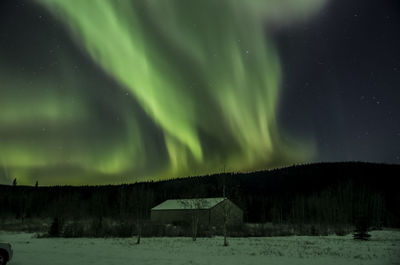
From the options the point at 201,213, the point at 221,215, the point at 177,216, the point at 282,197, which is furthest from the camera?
the point at 282,197

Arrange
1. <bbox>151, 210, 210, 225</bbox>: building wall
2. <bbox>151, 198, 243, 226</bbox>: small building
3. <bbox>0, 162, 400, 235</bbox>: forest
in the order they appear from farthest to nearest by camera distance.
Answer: <bbox>0, 162, 400, 235</bbox>: forest
<bbox>151, 210, 210, 225</bbox>: building wall
<bbox>151, 198, 243, 226</bbox>: small building

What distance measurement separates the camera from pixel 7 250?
16.0 m

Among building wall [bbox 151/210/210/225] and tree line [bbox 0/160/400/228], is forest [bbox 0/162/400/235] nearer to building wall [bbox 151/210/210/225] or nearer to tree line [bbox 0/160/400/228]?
tree line [bbox 0/160/400/228]

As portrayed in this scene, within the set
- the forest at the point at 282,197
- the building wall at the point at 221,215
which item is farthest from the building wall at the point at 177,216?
the forest at the point at 282,197

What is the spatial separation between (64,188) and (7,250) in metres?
184

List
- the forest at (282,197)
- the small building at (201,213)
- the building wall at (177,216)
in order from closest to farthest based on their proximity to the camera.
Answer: the small building at (201,213), the building wall at (177,216), the forest at (282,197)

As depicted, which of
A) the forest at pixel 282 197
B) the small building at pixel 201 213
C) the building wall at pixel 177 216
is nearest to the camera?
the small building at pixel 201 213

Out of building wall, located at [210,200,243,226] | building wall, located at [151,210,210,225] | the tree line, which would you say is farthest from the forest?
building wall, located at [210,200,243,226]

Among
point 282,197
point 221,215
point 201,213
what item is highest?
point 282,197

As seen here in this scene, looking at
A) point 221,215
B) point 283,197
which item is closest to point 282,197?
point 283,197

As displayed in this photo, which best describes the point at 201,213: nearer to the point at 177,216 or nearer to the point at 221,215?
the point at 221,215

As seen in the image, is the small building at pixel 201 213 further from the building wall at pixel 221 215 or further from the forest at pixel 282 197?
the forest at pixel 282 197

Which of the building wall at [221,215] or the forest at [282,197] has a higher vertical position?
A: the forest at [282,197]

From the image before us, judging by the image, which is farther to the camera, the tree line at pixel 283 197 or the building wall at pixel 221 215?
the tree line at pixel 283 197
